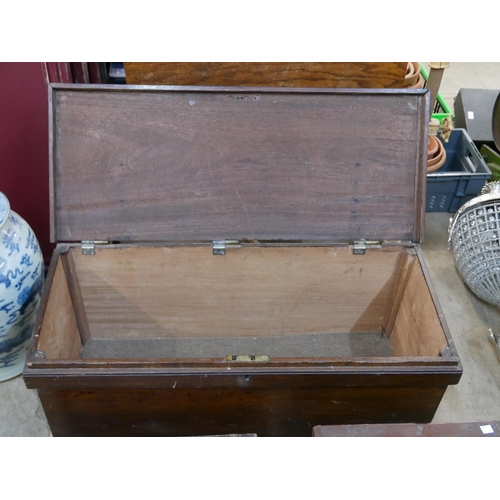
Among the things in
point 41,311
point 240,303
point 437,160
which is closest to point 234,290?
point 240,303

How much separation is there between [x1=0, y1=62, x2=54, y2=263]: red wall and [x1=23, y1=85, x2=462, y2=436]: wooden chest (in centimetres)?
28

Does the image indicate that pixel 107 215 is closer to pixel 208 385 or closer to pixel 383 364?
pixel 208 385

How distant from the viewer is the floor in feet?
7.11

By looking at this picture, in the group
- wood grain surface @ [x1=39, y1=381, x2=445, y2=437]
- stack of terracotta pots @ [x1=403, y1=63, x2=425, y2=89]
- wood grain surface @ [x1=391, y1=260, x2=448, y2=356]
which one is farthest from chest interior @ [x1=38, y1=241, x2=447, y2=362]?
stack of terracotta pots @ [x1=403, y1=63, x2=425, y2=89]

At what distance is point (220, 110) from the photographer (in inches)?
75.6

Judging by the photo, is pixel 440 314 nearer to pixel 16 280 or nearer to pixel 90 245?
pixel 90 245

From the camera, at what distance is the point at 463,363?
2.43 metres

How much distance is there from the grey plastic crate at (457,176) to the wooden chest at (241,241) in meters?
1.07

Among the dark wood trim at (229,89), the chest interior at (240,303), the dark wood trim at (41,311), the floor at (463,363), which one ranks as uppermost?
the dark wood trim at (229,89)

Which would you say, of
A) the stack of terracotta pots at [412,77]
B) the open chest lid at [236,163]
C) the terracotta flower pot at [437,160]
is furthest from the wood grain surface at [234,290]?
the stack of terracotta pots at [412,77]

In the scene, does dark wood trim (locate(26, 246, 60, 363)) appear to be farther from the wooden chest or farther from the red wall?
the red wall

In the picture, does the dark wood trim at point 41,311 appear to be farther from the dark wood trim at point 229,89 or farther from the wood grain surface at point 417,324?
the wood grain surface at point 417,324

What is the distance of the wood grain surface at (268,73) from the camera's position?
1.97m

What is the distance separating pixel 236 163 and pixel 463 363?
135cm
